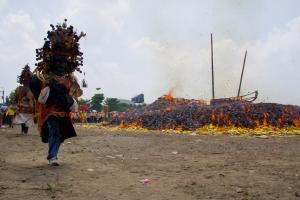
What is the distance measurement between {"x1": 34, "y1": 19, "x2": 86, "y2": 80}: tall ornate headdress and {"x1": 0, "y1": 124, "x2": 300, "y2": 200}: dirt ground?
1915 mm

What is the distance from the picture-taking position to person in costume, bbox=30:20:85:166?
710 centimetres

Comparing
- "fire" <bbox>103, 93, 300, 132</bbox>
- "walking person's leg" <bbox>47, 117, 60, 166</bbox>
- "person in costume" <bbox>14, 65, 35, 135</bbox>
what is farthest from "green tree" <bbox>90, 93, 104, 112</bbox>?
"walking person's leg" <bbox>47, 117, 60, 166</bbox>

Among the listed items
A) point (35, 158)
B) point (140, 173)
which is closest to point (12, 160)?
point (35, 158)

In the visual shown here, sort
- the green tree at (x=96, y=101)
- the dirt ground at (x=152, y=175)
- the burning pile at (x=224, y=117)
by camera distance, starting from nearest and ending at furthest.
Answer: the dirt ground at (x=152, y=175)
the burning pile at (x=224, y=117)
the green tree at (x=96, y=101)

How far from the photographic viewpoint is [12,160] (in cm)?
764

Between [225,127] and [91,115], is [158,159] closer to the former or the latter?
[225,127]

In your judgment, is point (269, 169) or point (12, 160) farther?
point (12, 160)

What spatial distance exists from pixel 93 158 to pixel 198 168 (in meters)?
2.41

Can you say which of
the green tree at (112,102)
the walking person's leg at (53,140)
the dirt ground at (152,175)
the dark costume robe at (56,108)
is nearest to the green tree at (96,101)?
the green tree at (112,102)

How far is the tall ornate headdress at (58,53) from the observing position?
7734mm

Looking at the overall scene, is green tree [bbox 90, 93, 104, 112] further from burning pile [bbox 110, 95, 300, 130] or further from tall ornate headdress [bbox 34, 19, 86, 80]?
tall ornate headdress [bbox 34, 19, 86, 80]

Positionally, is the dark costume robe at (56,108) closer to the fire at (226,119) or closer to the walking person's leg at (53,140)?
the walking person's leg at (53,140)

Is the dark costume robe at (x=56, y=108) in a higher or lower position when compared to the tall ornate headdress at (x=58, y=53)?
lower

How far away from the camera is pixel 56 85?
720cm
